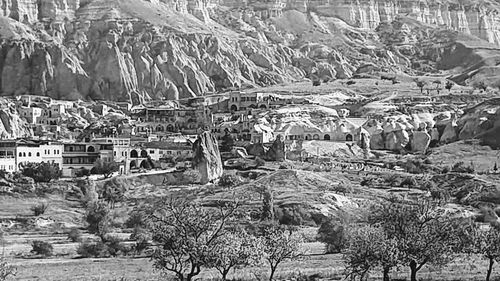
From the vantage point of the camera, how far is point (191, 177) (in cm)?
8106

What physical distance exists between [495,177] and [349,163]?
53.9ft

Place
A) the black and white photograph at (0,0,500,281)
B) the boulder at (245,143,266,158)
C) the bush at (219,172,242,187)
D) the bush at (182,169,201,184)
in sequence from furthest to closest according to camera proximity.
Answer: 1. the boulder at (245,143,266,158)
2. the bush at (182,169,201,184)
3. the bush at (219,172,242,187)
4. the black and white photograph at (0,0,500,281)

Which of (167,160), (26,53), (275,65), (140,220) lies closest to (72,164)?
(167,160)

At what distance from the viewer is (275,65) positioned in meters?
178

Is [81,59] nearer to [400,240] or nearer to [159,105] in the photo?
[159,105]

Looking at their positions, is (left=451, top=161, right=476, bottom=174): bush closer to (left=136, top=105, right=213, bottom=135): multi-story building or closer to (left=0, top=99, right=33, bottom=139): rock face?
(left=136, top=105, right=213, bottom=135): multi-story building

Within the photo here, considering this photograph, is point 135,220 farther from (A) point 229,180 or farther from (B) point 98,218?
(A) point 229,180

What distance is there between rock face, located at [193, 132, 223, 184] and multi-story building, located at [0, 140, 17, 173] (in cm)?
1635

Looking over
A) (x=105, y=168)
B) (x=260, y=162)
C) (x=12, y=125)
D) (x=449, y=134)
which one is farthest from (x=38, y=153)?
(x=449, y=134)

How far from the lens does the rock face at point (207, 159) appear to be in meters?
82.3

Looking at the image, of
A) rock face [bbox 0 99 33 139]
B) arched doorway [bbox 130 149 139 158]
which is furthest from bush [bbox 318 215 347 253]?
rock face [bbox 0 99 33 139]

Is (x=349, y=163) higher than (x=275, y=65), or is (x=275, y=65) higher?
(x=275, y=65)

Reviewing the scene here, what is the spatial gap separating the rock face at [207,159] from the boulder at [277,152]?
7.78 m

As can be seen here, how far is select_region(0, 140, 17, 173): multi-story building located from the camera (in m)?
81.8
